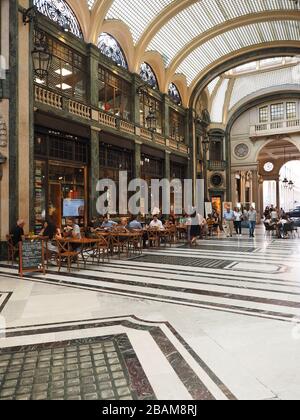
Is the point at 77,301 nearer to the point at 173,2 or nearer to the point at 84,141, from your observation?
the point at 84,141

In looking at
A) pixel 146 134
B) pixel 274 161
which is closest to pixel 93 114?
pixel 146 134

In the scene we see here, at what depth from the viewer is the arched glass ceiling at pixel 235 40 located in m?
16.2

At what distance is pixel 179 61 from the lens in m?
17.1

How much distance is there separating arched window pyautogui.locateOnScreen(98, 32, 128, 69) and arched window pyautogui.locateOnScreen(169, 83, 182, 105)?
185 inches

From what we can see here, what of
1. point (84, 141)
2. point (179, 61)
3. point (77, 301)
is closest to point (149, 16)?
point (179, 61)

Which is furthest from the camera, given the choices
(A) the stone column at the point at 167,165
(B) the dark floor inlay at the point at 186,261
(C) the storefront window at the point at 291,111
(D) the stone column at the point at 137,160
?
(C) the storefront window at the point at 291,111

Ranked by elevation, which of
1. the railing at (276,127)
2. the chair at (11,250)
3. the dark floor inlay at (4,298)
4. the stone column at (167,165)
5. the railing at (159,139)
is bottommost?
the dark floor inlay at (4,298)

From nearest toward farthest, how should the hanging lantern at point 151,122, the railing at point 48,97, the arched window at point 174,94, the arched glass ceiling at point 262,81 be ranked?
1. the railing at point 48,97
2. the hanging lantern at point 151,122
3. the arched window at point 174,94
4. the arched glass ceiling at point 262,81

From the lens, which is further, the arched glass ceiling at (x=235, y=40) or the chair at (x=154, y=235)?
the arched glass ceiling at (x=235, y=40)

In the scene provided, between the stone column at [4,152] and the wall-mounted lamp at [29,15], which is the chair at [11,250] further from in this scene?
the wall-mounted lamp at [29,15]

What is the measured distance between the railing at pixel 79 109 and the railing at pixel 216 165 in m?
13.7

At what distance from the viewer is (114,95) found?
13.8 meters

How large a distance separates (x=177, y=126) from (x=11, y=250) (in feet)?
44.3

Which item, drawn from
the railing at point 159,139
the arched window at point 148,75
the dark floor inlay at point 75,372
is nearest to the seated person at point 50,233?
the dark floor inlay at point 75,372
